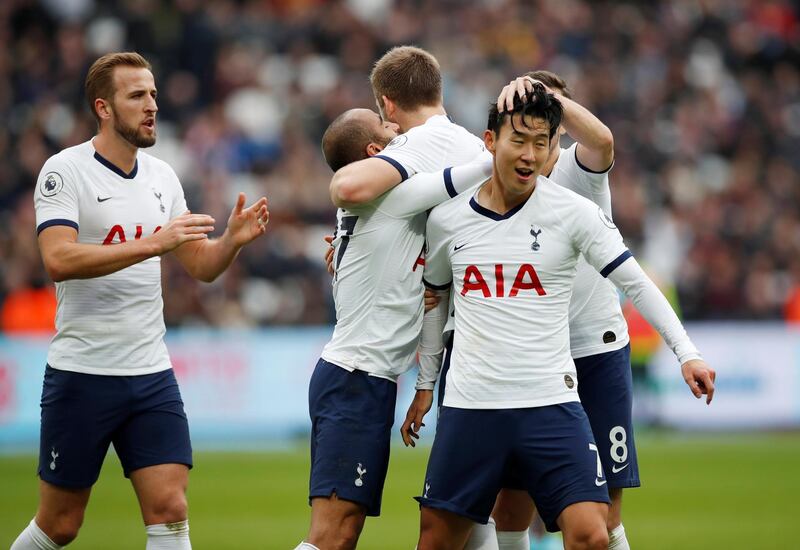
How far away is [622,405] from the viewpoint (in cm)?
654

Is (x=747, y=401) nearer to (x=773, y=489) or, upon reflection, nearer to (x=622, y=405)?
(x=773, y=489)

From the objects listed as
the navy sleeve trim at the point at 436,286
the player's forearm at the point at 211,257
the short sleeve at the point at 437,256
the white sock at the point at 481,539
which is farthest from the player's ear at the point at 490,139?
the white sock at the point at 481,539

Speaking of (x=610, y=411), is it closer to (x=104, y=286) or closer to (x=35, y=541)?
(x=104, y=286)

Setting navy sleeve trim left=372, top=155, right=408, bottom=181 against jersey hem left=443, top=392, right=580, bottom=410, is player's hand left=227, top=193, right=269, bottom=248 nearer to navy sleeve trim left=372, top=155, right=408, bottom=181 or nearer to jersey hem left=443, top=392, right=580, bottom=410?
navy sleeve trim left=372, top=155, right=408, bottom=181

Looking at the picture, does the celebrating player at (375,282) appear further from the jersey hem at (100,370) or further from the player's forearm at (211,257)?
the jersey hem at (100,370)

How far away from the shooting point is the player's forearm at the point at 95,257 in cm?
609

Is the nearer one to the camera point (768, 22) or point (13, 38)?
point (13, 38)

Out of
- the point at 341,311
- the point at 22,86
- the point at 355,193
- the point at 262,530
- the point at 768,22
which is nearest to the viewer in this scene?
the point at 355,193

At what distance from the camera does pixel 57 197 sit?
250 inches

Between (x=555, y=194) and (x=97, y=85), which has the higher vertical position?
(x=97, y=85)

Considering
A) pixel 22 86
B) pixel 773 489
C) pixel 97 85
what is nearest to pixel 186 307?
pixel 22 86

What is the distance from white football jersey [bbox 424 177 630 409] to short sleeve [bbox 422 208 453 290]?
5.1 inches

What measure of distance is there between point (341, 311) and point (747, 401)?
11616mm

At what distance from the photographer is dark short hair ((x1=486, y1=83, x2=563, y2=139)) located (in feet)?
18.3
